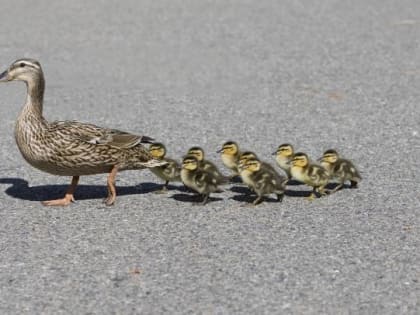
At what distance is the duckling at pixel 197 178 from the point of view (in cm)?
824

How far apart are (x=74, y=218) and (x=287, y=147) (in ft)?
6.58

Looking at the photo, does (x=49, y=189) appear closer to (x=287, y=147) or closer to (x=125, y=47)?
(x=287, y=147)

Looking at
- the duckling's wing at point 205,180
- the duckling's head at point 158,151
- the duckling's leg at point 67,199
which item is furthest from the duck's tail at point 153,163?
the duckling's leg at point 67,199

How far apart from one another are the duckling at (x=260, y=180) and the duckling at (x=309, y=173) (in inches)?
7.0

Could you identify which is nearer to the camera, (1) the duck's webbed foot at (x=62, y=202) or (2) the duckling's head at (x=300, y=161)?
(1) the duck's webbed foot at (x=62, y=202)

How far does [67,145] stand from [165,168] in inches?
38.5

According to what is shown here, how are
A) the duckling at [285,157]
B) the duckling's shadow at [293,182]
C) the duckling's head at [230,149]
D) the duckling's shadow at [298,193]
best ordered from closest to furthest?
the duckling's shadow at [298,193], the duckling at [285,157], the duckling's head at [230,149], the duckling's shadow at [293,182]

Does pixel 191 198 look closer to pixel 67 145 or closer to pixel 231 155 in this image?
pixel 231 155

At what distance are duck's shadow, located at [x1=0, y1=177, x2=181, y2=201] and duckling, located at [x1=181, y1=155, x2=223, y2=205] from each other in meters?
0.57

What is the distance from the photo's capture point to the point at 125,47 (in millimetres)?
14562

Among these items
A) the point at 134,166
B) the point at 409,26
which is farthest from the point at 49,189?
the point at 409,26

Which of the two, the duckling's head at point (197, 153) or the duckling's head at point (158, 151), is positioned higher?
the duckling's head at point (197, 153)

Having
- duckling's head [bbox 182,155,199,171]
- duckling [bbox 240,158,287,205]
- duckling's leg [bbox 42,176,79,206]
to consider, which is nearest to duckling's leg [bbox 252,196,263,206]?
duckling [bbox 240,158,287,205]

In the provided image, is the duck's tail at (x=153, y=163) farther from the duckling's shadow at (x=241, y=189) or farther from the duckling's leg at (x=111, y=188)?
the duckling's shadow at (x=241, y=189)
